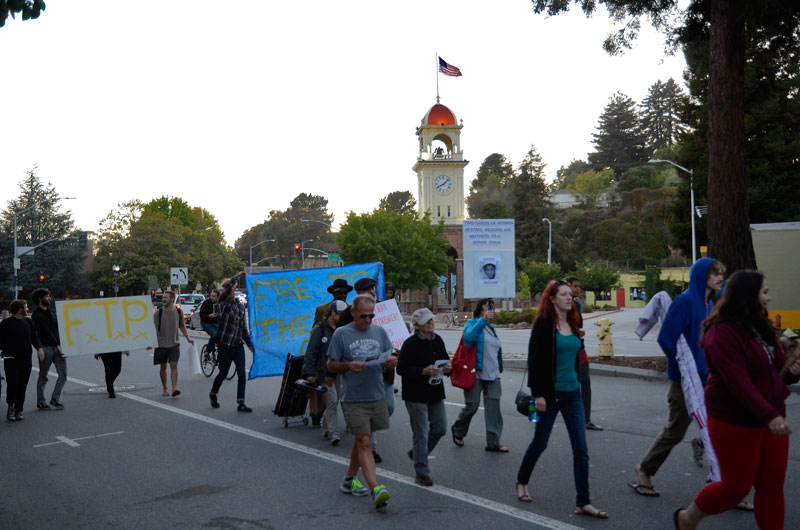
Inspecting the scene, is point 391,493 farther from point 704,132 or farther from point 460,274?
point 460,274

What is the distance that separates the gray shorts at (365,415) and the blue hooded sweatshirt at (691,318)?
234 centimetres

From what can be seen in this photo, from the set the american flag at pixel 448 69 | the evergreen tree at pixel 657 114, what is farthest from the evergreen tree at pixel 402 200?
the american flag at pixel 448 69

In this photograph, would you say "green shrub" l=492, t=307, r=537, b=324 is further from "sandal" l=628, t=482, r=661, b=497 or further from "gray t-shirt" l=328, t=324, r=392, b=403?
"gray t-shirt" l=328, t=324, r=392, b=403

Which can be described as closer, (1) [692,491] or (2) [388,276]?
(1) [692,491]

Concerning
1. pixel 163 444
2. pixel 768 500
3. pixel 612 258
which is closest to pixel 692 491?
pixel 768 500

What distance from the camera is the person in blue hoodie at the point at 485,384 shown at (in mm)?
8188

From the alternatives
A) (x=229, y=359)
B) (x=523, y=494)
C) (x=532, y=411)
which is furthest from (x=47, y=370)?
(x=532, y=411)

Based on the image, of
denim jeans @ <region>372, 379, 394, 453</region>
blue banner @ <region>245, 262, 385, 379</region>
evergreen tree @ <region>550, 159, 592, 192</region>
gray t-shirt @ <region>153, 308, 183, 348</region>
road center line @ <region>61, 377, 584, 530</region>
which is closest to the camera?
road center line @ <region>61, 377, 584, 530</region>

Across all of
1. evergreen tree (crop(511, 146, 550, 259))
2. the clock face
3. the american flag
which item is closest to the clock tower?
the clock face

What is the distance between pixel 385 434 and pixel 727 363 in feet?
18.4

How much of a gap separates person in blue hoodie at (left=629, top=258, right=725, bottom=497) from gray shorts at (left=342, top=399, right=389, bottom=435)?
227 cm

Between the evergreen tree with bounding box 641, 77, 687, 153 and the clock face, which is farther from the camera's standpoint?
the evergreen tree with bounding box 641, 77, 687, 153

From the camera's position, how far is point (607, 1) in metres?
17.7

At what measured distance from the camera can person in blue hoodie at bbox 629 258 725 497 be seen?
599cm
